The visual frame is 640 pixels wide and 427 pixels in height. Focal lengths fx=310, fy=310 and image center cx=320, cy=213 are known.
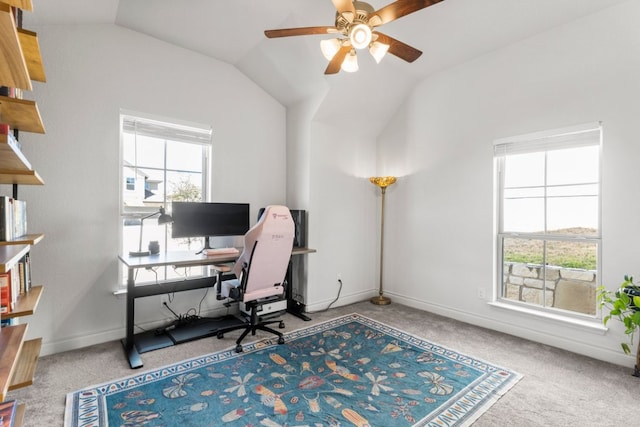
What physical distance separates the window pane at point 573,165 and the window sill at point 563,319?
3.98 feet

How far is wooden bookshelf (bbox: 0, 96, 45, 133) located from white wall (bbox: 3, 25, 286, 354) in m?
1.26

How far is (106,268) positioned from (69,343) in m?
0.65

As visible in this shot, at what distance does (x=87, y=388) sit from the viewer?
2.05 m

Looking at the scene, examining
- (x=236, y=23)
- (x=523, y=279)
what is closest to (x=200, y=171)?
(x=236, y=23)

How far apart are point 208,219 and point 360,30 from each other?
2.21m

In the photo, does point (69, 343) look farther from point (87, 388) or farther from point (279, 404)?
point (279, 404)

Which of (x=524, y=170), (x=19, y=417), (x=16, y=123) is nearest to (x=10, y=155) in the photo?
(x=16, y=123)

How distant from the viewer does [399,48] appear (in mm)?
2238

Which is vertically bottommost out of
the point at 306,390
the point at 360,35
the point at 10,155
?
the point at 306,390

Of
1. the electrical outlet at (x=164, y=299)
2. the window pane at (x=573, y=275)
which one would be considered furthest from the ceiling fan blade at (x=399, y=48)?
the electrical outlet at (x=164, y=299)

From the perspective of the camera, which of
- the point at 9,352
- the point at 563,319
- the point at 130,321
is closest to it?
the point at 9,352

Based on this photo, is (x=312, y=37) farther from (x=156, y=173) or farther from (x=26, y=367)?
(x=26, y=367)

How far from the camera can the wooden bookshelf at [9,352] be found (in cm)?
99

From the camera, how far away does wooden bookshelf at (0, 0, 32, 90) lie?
81 cm
